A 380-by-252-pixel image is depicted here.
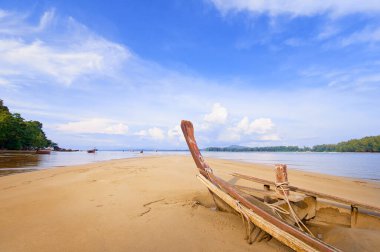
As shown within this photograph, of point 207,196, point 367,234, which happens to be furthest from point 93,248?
point 367,234

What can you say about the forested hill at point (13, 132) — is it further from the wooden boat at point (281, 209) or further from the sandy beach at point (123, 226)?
the wooden boat at point (281, 209)

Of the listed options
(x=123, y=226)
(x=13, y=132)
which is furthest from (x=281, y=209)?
(x=13, y=132)

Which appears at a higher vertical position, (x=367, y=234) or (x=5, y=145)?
(x=5, y=145)

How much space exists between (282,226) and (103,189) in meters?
5.37

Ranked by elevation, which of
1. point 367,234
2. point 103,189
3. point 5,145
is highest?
point 5,145

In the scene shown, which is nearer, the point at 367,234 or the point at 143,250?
the point at 143,250

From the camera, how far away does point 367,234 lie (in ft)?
14.1

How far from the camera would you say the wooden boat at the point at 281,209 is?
2.93 metres

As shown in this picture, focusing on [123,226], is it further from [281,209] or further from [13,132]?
[13,132]

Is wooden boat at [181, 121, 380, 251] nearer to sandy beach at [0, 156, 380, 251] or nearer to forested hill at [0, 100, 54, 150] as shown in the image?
sandy beach at [0, 156, 380, 251]

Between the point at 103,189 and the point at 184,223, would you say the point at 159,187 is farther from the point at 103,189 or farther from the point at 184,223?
the point at 184,223

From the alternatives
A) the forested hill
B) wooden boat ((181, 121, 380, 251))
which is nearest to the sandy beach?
wooden boat ((181, 121, 380, 251))

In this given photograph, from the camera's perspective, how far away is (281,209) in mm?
4258

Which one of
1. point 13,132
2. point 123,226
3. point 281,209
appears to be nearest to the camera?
point 123,226
